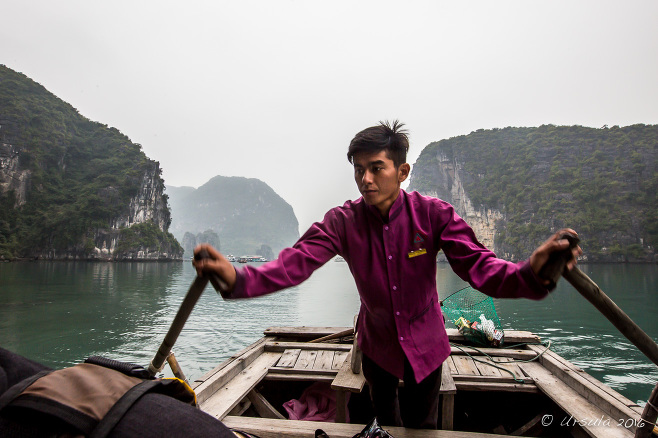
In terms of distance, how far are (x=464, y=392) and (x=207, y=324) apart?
37.4ft

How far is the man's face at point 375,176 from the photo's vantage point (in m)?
1.68

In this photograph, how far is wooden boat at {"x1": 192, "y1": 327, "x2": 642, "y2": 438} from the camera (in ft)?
7.36

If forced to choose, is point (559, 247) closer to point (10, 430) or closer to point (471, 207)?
point (10, 430)

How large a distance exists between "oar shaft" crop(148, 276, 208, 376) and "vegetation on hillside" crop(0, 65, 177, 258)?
68.6 meters

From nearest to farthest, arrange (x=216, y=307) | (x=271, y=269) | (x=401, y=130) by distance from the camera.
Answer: (x=271, y=269)
(x=401, y=130)
(x=216, y=307)

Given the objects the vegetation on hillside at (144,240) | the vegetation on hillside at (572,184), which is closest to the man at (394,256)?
the vegetation on hillside at (144,240)

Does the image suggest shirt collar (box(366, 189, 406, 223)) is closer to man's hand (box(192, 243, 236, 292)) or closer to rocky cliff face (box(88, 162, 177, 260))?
man's hand (box(192, 243, 236, 292))

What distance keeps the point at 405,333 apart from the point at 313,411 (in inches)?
75.6

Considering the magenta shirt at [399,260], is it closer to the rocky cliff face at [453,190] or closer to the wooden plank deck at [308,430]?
the wooden plank deck at [308,430]

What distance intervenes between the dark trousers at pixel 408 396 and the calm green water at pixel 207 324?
6.79 m

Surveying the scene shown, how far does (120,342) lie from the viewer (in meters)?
10.3

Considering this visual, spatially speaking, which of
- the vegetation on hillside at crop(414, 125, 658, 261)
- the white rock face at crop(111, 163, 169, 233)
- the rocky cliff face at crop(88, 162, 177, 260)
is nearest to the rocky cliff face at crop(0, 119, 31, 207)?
the rocky cliff face at crop(88, 162, 177, 260)

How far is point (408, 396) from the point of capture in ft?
6.09

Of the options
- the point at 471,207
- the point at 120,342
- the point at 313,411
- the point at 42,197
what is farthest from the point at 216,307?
the point at 471,207
